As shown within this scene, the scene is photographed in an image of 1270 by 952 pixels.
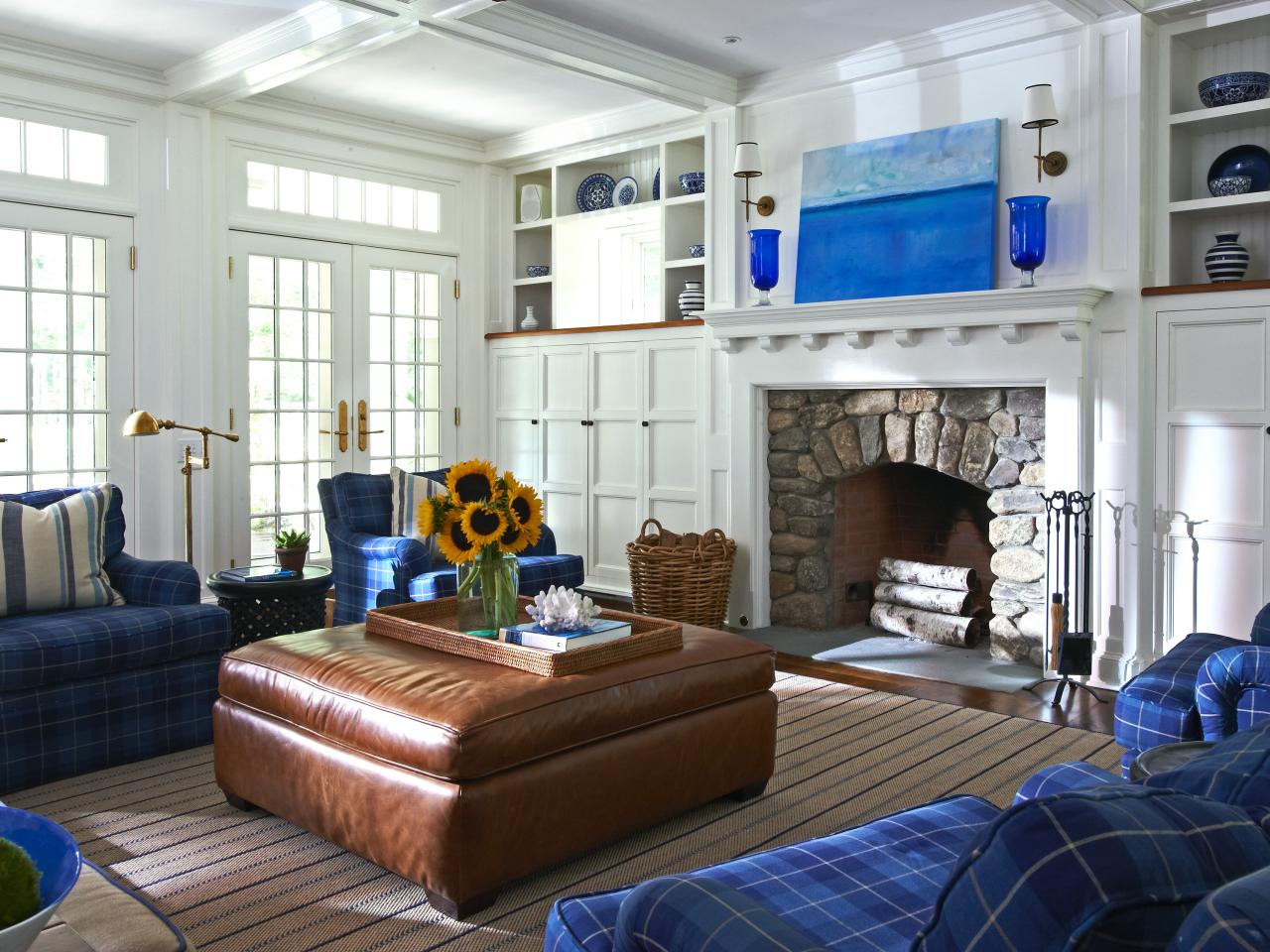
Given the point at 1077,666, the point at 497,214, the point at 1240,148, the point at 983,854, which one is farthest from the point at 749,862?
the point at 497,214

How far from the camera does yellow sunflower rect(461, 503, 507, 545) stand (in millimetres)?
A: 2939

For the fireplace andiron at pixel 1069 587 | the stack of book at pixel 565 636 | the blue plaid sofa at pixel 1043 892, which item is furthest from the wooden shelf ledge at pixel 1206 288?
the blue plaid sofa at pixel 1043 892

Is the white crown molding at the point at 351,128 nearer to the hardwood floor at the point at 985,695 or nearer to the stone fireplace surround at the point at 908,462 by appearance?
the stone fireplace surround at the point at 908,462

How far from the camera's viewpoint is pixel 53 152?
507 centimetres

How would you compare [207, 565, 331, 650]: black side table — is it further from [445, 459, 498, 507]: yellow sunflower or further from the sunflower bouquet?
[445, 459, 498, 507]: yellow sunflower

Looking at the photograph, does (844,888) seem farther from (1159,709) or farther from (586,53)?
(586,53)

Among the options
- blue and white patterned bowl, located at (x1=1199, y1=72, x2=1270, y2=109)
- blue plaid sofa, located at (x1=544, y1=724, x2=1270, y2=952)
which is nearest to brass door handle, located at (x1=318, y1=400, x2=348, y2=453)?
blue and white patterned bowl, located at (x1=1199, y1=72, x2=1270, y2=109)

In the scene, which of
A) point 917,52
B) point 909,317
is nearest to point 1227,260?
point 909,317

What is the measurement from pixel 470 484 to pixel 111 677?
131 cm

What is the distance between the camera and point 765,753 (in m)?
3.09

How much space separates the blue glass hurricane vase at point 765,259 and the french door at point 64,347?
117 inches

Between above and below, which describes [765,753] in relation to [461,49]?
below

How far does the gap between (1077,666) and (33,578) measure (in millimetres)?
3577

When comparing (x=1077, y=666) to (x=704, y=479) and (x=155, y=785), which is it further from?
(x=155, y=785)
